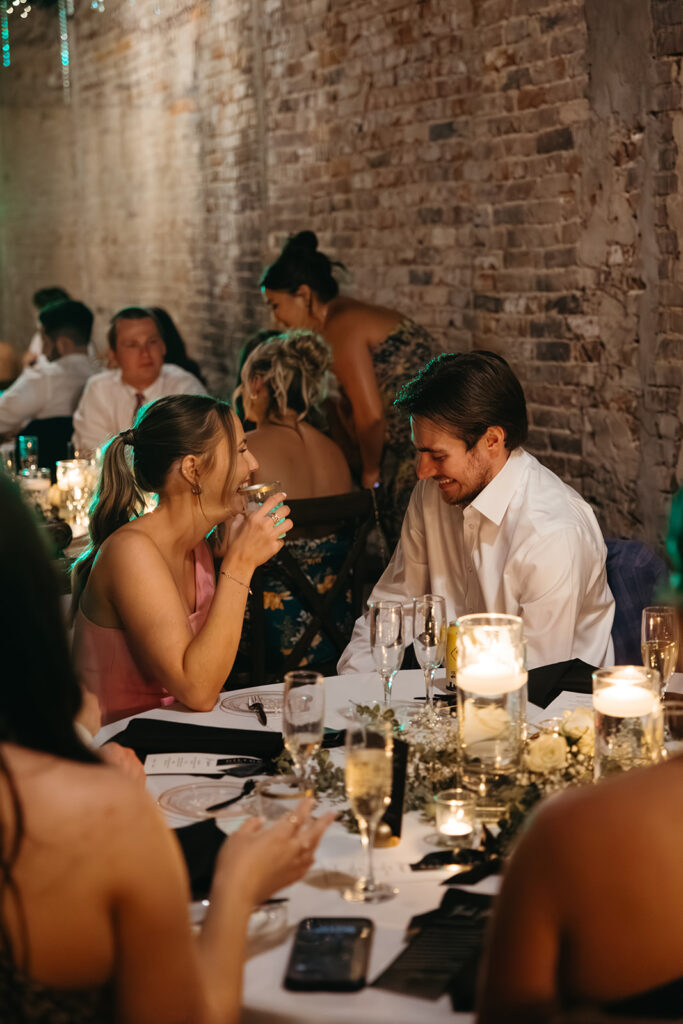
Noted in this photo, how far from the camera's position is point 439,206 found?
5.16 metres

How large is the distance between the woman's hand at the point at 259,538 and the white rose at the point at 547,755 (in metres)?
1.08

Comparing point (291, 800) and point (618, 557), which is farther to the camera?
point (618, 557)

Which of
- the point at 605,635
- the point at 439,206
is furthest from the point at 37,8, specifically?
the point at 605,635

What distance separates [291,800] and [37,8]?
36.9 feet

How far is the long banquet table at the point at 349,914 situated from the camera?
126 centimetres

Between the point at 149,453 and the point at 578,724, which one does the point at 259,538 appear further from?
the point at 578,724


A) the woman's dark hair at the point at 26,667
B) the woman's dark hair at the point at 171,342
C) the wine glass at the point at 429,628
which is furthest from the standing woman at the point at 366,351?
the woman's dark hair at the point at 26,667

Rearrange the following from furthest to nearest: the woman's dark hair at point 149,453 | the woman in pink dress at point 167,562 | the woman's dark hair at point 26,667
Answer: the woman's dark hair at point 149,453 < the woman in pink dress at point 167,562 < the woman's dark hair at point 26,667


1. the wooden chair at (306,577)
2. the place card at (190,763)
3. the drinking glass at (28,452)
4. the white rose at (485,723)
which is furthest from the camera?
the drinking glass at (28,452)

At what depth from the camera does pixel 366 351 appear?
4.75 metres

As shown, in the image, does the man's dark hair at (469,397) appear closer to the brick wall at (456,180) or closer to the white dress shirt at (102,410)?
the brick wall at (456,180)

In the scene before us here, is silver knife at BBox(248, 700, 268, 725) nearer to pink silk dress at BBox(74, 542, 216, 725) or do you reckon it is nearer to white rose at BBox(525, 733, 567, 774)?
pink silk dress at BBox(74, 542, 216, 725)

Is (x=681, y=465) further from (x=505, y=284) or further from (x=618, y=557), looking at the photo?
(x=505, y=284)

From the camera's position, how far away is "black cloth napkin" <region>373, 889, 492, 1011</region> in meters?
1.28
